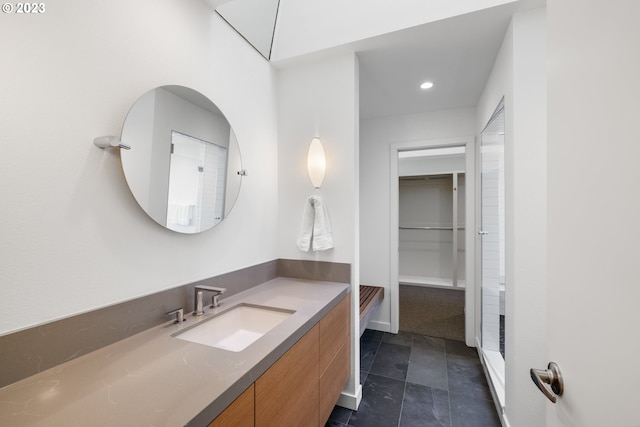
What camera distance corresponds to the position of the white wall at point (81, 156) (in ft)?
2.62

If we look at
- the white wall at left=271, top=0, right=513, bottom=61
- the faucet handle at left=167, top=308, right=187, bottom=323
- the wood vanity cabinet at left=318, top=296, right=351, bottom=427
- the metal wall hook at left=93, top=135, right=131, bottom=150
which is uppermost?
the white wall at left=271, top=0, right=513, bottom=61

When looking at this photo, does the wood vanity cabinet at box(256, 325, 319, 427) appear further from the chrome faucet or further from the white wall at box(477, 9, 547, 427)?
the white wall at box(477, 9, 547, 427)

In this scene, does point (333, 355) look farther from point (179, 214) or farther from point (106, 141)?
point (106, 141)

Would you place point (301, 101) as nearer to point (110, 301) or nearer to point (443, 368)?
point (110, 301)

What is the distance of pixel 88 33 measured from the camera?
96cm

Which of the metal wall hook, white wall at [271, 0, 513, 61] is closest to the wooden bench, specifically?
the metal wall hook

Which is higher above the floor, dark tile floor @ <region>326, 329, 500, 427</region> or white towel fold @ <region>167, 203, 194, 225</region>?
white towel fold @ <region>167, 203, 194, 225</region>

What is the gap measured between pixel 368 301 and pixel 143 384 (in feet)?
7.01

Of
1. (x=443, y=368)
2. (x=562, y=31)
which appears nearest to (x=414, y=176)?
(x=443, y=368)

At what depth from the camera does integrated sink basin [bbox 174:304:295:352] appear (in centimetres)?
129

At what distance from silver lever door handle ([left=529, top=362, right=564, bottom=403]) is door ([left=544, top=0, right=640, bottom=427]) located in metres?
0.02

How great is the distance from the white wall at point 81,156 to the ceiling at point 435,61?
49.7 inches

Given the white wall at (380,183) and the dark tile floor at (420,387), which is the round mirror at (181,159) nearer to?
the dark tile floor at (420,387)

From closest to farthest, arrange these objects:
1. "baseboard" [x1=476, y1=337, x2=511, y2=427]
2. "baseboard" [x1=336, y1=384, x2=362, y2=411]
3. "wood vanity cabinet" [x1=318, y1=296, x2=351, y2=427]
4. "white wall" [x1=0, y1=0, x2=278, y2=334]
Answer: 1. "white wall" [x1=0, y1=0, x2=278, y2=334]
2. "wood vanity cabinet" [x1=318, y1=296, x2=351, y2=427]
3. "baseboard" [x1=476, y1=337, x2=511, y2=427]
4. "baseboard" [x1=336, y1=384, x2=362, y2=411]
